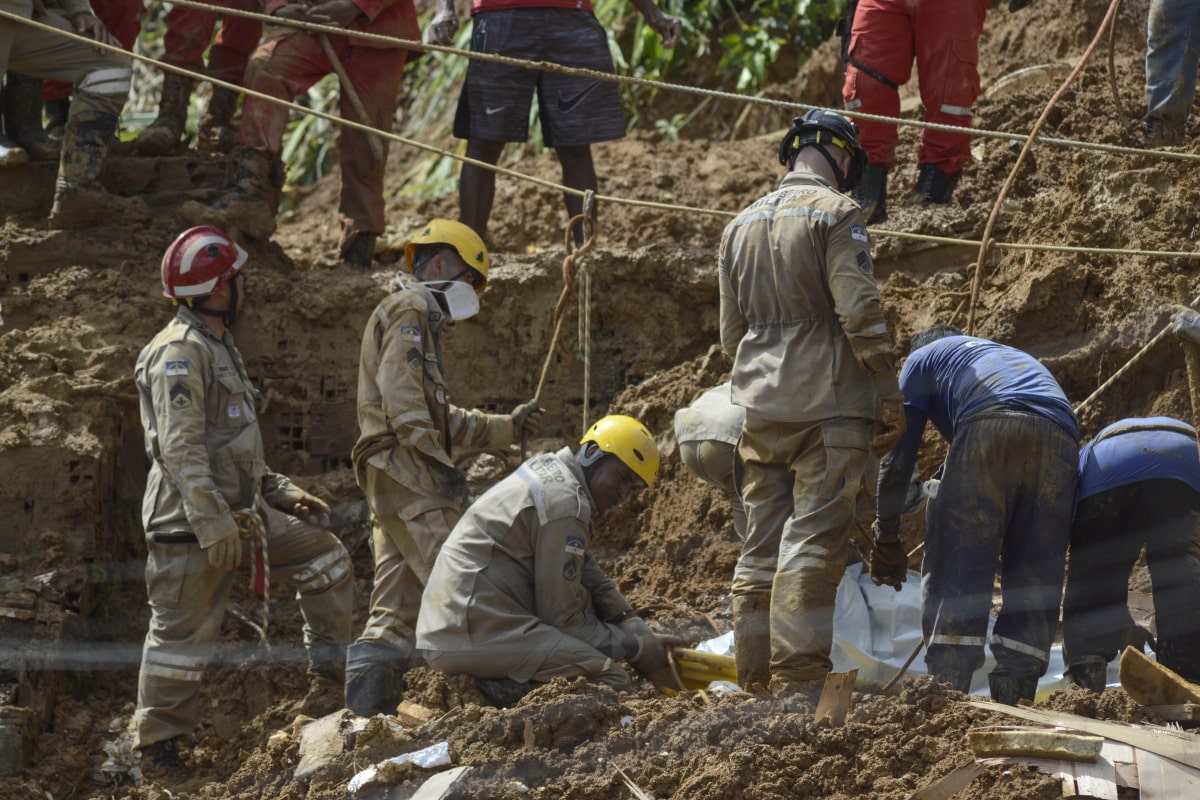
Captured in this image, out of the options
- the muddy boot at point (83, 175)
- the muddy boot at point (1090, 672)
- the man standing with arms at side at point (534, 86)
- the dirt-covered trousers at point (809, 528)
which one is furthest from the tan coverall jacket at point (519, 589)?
the muddy boot at point (83, 175)

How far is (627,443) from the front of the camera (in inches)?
230

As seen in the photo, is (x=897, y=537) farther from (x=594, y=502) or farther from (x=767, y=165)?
(x=767, y=165)

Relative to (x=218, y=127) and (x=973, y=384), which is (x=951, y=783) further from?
(x=218, y=127)

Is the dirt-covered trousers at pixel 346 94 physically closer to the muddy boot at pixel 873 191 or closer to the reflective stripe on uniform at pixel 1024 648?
the muddy boot at pixel 873 191

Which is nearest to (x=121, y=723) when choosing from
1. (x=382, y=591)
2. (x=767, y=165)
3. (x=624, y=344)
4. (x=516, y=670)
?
(x=382, y=591)

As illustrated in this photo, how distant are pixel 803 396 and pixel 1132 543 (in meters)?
1.36

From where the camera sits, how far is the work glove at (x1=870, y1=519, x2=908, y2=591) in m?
5.66

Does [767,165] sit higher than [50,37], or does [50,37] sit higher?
[50,37]

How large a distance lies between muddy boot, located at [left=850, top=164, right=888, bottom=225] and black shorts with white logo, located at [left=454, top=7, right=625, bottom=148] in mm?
1304

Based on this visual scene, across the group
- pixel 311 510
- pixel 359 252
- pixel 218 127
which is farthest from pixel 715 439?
pixel 218 127

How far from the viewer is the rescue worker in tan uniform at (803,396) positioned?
200 inches

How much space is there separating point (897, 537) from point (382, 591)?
2.16 m

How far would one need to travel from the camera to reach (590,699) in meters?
5.11

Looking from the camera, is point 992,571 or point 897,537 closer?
point 992,571
